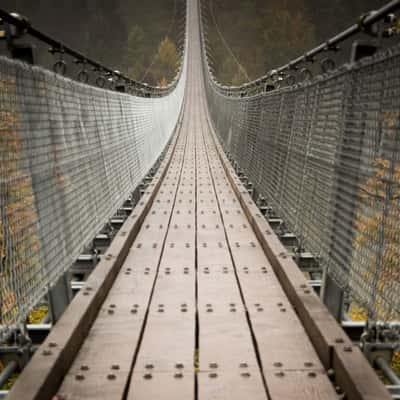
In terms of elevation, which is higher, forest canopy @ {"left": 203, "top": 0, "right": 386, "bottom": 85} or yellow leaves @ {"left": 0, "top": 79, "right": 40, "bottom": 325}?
forest canopy @ {"left": 203, "top": 0, "right": 386, "bottom": 85}

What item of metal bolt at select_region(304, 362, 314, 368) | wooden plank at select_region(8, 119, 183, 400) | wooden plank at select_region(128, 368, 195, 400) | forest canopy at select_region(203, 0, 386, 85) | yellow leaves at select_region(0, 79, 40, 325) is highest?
forest canopy at select_region(203, 0, 386, 85)

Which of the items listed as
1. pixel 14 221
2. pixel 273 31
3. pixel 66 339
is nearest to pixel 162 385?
pixel 66 339

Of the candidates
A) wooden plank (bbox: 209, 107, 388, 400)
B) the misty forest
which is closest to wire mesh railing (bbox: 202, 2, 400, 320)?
wooden plank (bbox: 209, 107, 388, 400)

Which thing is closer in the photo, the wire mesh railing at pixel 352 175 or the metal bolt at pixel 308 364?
the wire mesh railing at pixel 352 175

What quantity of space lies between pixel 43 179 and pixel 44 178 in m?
0.01

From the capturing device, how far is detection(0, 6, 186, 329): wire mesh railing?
1452 millimetres

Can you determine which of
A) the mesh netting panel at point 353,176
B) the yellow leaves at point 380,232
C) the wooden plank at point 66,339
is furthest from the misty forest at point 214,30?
the yellow leaves at point 380,232

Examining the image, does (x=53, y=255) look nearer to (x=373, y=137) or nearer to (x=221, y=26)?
(x=373, y=137)

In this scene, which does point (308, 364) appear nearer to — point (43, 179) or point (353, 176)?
point (353, 176)

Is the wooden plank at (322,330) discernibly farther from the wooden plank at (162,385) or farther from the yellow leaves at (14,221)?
the yellow leaves at (14,221)

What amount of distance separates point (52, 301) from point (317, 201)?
107 centimetres

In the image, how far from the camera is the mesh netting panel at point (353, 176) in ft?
4.73

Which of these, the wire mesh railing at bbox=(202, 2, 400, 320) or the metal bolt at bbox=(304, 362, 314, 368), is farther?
the metal bolt at bbox=(304, 362, 314, 368)

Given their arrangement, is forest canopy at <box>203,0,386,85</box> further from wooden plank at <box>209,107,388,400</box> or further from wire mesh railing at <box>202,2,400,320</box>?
wooden plank at <box>209,107,388,400</box>
